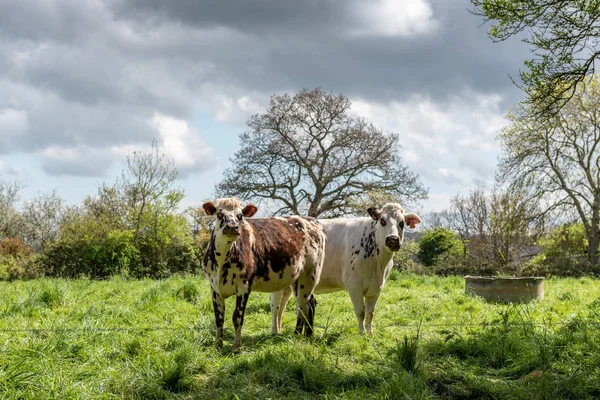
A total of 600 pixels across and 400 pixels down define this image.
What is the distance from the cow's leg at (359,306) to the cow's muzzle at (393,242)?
951mm

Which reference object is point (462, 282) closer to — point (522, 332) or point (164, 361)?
point (522, 332)

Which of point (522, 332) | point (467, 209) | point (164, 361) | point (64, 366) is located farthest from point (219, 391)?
point (467, 209)

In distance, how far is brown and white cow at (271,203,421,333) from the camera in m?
8.00

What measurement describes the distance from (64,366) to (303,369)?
2269 mm

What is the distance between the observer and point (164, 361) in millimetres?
5488

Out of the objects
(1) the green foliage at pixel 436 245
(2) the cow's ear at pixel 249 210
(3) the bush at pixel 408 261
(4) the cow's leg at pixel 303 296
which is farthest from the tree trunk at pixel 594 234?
(2) the cow's ear at pixel 249 210

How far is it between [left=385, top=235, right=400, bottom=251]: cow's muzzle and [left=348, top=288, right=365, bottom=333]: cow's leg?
95 cm

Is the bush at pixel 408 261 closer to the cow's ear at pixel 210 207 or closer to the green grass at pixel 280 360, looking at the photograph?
the green grass at pixel 280 360

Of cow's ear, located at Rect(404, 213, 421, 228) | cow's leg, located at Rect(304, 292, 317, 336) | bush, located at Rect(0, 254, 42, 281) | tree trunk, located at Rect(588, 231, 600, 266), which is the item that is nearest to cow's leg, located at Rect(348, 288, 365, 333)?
cow's leg, located at Rect(304, 292, 317, 336)

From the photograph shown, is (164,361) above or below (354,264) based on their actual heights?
below

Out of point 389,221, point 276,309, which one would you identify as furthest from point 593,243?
point 276,309

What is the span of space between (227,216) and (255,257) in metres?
0.80

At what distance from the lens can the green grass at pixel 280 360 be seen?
503cm

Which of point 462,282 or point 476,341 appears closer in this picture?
point 476,341
